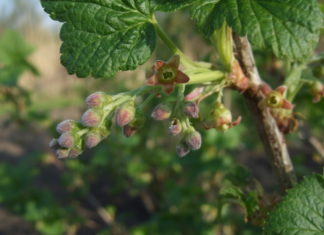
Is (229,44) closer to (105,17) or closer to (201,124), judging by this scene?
(201,124)

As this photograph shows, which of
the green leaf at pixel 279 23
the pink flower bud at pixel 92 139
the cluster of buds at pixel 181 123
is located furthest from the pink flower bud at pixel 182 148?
the green leaf at pixel 279 23

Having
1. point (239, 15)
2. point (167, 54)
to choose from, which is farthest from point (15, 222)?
point (239, 15)

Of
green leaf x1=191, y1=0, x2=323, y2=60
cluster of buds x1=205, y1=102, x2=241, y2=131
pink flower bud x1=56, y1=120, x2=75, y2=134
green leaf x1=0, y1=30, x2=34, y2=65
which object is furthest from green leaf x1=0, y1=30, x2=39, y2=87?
green leaf x1=191, y1=0, x2=323, y2=60

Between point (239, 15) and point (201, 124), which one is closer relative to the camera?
point (239, 15)

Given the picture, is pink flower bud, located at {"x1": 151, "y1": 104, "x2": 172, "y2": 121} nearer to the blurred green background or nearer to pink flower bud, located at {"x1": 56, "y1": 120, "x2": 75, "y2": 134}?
pink flower bud, located at {"x1": 56, "y1": 120, "x2": 75, "y2": 134}

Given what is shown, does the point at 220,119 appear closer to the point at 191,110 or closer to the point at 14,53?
the point at 191,110

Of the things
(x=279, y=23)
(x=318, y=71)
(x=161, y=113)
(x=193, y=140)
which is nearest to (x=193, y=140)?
(x=193, y=140)

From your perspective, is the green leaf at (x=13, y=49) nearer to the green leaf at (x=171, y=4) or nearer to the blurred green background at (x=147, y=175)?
the blurred green background at (x=147, y=175)
